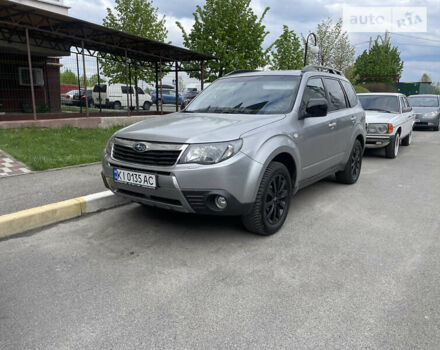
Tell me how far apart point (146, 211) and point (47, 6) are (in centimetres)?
1750

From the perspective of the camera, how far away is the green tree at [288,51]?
23859 millimetres

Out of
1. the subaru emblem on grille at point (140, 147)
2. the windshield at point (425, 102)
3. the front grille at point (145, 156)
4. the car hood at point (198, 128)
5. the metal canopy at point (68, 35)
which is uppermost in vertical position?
the metal canopy at point (68, 35)

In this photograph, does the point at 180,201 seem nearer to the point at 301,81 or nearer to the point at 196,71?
the point at 301,81

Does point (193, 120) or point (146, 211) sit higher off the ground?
point (193, 120)

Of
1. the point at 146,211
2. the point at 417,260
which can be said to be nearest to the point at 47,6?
the point at 146,211

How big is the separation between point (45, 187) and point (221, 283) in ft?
11.3

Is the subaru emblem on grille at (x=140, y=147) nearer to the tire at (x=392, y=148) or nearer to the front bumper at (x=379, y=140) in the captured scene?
the front bumper at (x=379, y=140)

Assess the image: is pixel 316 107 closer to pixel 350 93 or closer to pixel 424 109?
pixel 350 93

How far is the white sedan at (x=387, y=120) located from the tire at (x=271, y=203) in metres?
5.65

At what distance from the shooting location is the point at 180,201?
11.2ft

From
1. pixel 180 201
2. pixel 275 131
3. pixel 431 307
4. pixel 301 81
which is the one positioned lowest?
pixel 431 307

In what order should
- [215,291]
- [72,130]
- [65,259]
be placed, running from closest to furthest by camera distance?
[215,291], [65,259], [72,130]

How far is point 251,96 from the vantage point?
458cm

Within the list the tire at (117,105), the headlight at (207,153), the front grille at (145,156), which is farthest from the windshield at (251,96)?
the tire at (117,105)
